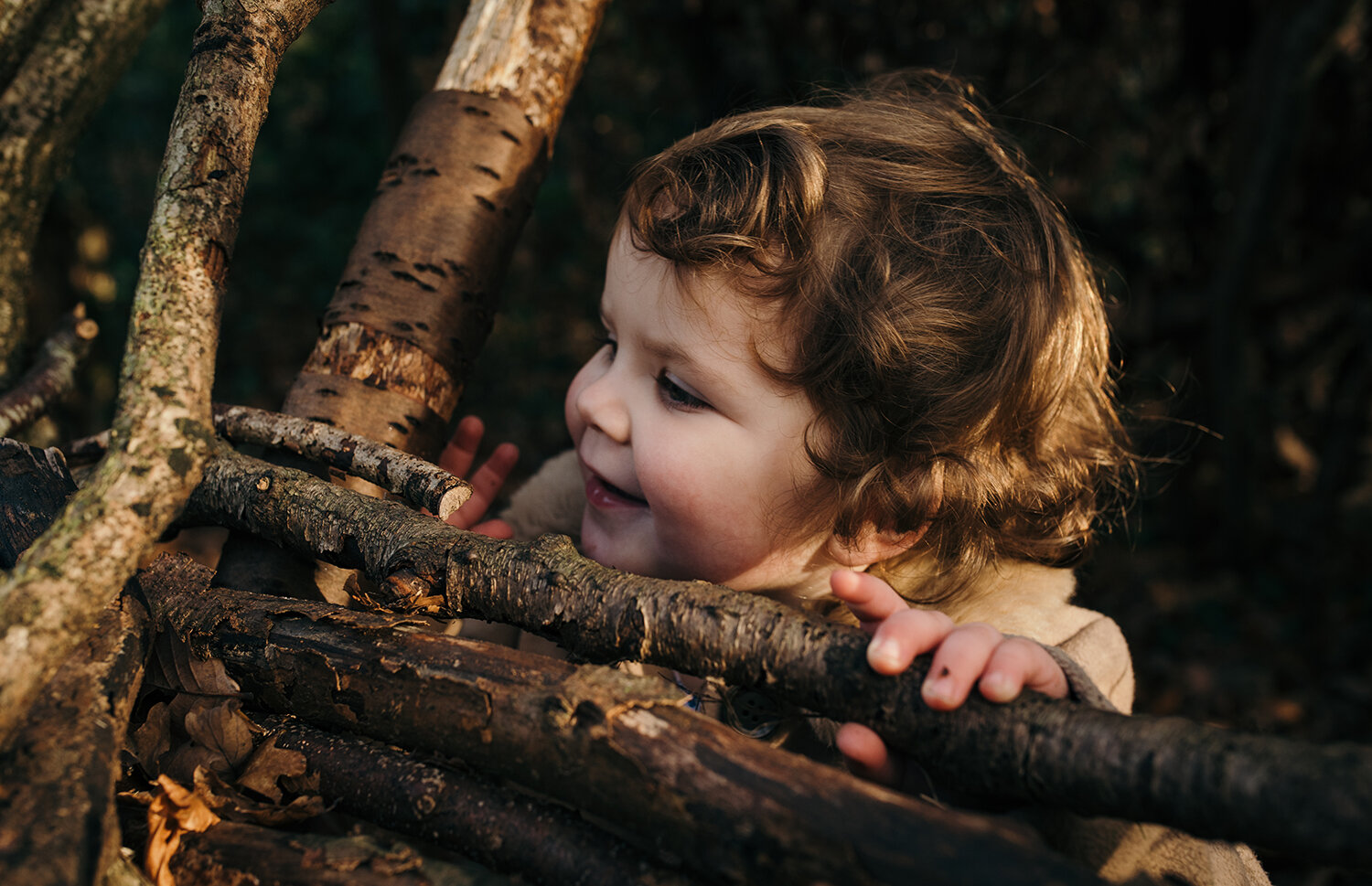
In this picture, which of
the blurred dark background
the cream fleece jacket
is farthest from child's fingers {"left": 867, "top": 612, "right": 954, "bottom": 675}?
the blurred dark background

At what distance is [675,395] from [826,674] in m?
0.83

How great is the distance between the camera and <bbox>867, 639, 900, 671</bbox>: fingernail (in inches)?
44.9

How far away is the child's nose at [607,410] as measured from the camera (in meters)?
1.87

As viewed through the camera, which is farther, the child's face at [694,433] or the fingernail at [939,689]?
the child's face at [694,433]

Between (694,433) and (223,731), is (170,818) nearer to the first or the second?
(223,731)

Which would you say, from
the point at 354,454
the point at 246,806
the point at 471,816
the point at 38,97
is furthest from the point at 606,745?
the point at 38,97

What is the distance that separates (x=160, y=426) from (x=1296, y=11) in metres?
4.87

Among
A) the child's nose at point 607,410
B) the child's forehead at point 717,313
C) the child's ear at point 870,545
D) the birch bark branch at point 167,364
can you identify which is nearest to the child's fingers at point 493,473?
the child's nose at point 607,410

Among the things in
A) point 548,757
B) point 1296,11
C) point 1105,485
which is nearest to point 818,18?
point 1296,11

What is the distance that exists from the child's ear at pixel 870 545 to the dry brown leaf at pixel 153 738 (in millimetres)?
1366

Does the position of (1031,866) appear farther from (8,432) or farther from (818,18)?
(818,18)

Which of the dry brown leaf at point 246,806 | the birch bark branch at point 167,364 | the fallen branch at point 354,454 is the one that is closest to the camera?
the birch bark branch at point 167,364

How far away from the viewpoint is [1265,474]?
476cm

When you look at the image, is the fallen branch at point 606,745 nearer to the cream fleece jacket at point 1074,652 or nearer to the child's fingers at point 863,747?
the child's fingers at point 863,747
